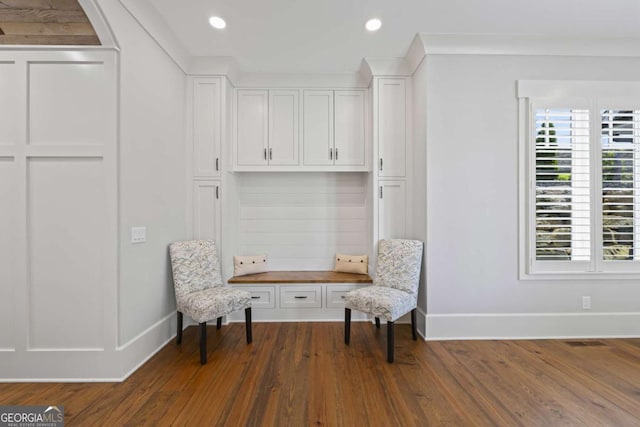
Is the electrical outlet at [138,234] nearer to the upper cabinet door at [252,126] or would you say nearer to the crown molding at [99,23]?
Answer: the crown molding at [99,23]

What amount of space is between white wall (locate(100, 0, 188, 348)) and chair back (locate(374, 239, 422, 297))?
216cm

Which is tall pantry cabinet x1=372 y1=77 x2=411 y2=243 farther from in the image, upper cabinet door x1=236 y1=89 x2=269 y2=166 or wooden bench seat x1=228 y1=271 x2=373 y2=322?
upper cabinet door x1=236 y1=89 x2=269 y2=166

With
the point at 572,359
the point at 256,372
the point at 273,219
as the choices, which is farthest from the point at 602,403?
the point at 273,219

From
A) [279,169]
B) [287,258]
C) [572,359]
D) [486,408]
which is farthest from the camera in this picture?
[287,258]

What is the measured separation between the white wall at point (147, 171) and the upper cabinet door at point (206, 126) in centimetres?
15

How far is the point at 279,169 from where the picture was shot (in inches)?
149

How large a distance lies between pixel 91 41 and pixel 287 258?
2.86m

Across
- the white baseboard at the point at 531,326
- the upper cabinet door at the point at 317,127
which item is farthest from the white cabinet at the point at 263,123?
the white baseboard at the point at 531,326

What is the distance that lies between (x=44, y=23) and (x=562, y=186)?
180 inches

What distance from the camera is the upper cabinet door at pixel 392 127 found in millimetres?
3486

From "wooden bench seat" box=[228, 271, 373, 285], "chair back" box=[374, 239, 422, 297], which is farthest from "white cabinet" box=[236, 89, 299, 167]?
"chair back" box=[374, 239, 422, 297]

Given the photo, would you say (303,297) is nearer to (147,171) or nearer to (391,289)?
(391,289)

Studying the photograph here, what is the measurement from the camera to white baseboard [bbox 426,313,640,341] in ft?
10.0

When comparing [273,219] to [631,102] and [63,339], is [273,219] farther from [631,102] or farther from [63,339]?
[631,102]
